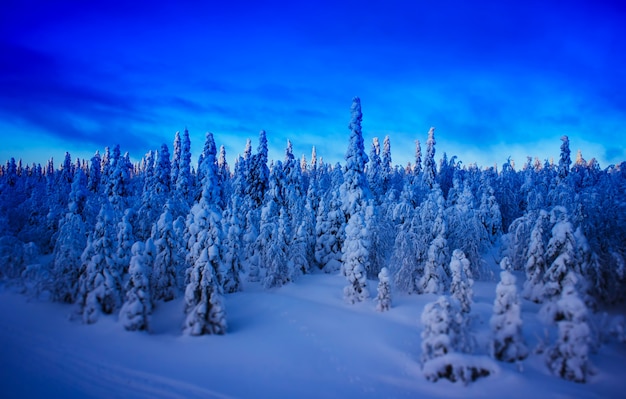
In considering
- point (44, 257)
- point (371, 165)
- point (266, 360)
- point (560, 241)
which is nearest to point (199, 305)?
point (266, 360)

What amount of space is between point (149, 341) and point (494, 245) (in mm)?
34017

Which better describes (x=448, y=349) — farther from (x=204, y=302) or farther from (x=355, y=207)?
(x=355, y=207)

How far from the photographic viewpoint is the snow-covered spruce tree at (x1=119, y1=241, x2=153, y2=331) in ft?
58.2

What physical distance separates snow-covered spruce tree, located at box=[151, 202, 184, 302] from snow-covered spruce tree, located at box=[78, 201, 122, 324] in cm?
260

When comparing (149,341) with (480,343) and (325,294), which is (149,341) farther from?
(480,343)

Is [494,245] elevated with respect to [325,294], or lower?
elevated

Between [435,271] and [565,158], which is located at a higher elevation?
[565,158]

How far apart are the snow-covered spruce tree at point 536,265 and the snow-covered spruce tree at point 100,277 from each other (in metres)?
23.5

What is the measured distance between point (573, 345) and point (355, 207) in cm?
2146

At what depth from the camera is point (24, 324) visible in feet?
63.4

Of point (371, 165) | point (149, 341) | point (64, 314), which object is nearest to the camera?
point (149, 341)

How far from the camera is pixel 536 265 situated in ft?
65.8

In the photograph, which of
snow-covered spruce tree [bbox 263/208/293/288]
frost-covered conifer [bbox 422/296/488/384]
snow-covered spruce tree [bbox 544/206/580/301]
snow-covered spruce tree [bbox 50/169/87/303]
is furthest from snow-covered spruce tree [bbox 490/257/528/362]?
snow-covered spruce tree [bbox 50/169/87/303]

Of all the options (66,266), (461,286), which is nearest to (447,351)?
(461,286)
